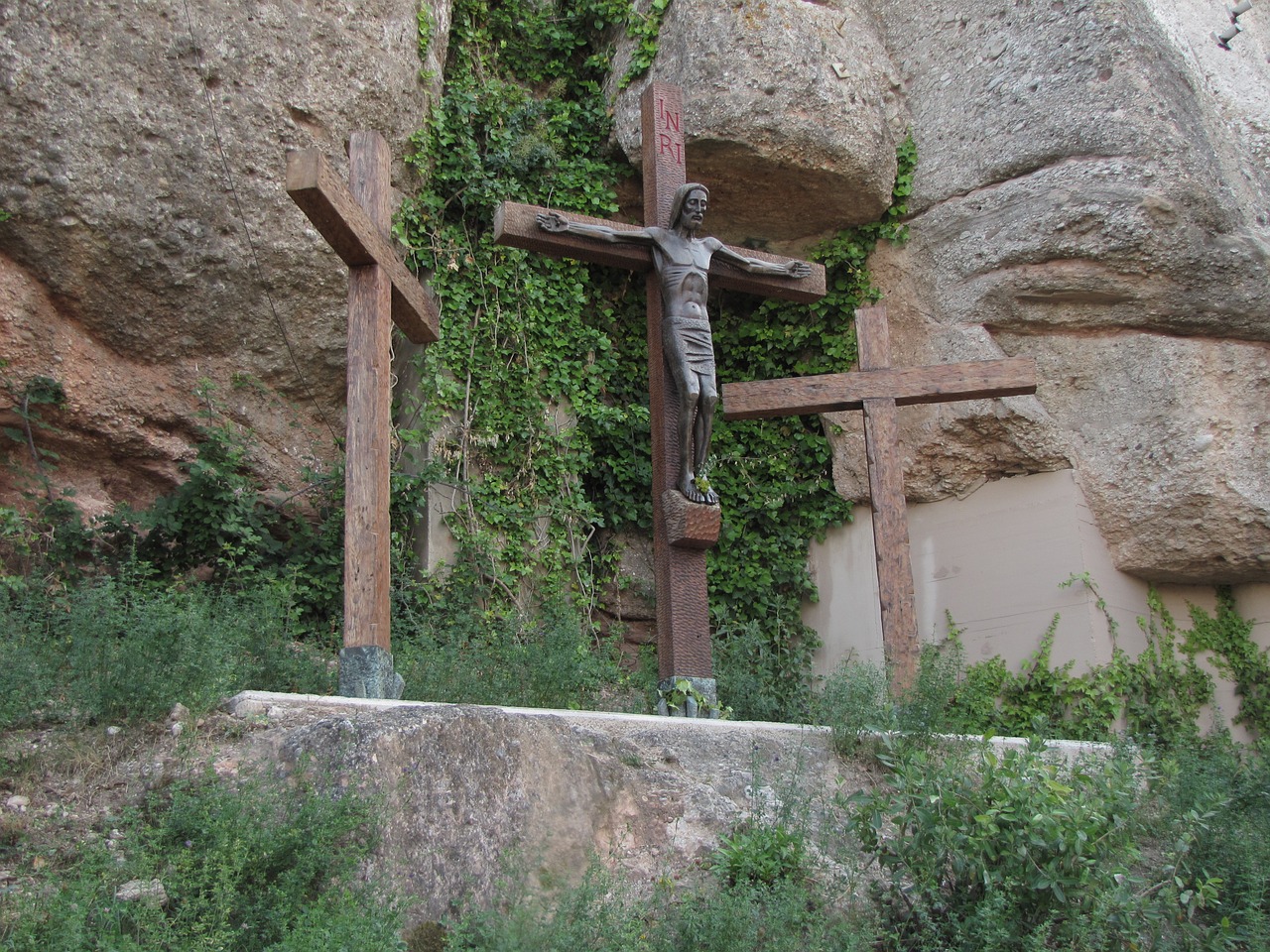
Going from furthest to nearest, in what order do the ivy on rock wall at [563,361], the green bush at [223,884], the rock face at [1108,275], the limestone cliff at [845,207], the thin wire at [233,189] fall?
1. the ivy on rock wall at [563,361]
2. the rock face at [1108,275]
3. the thin wire at [233,189]
4. the limestone cliff at [845,207]
5. the green bush at [223,884]

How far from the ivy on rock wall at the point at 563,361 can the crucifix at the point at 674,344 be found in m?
1.62

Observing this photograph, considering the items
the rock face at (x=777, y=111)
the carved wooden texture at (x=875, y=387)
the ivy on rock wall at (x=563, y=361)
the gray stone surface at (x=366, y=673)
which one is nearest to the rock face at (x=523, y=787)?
the gray stone surface at (x=366, y=673)

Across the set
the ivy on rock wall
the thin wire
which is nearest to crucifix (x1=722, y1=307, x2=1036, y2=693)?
the ivy on rock wall

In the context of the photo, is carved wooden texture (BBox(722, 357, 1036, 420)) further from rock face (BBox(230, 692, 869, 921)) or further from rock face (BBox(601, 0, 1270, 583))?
rock face (BBox(230, 692, 869, 921))

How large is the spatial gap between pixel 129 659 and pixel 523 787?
1352 millimetres

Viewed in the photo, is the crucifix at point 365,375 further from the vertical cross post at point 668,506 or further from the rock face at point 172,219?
the rock face at point 172,219

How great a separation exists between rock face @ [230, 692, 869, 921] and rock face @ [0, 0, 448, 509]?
389 cm

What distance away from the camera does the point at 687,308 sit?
6266 mm

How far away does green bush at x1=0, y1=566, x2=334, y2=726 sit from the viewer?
376 centimetres

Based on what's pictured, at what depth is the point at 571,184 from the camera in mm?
8898

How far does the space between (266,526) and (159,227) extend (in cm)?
186

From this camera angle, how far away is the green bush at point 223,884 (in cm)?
276

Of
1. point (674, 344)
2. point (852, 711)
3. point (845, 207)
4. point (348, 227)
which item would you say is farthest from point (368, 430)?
point (845, 207)

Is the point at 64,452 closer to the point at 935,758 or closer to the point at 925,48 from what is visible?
the point at 935,758
